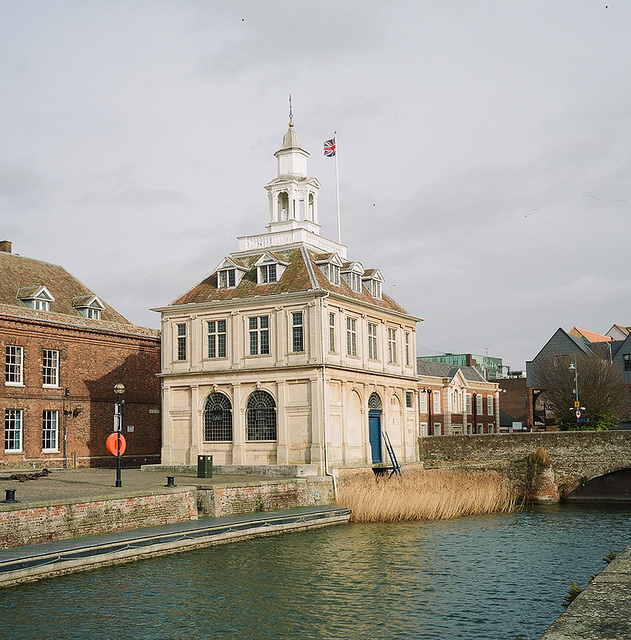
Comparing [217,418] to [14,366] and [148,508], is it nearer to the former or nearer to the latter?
[14,366]

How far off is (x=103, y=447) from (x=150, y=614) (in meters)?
30.1

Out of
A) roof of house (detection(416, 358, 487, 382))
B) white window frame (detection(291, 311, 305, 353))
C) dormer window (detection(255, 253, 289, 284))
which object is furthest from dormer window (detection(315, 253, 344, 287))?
roof of house (detection(416, 358, 487, 382))

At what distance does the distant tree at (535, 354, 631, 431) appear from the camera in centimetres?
6238

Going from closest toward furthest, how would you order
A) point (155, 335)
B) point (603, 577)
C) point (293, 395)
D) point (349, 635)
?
point (603, 577), point (349, 635), point (293, 395), point (155, 335)

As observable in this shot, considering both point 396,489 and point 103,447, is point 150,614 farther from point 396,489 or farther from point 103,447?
point 103,447

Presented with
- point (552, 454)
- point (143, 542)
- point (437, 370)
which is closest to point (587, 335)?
point (437, 370)

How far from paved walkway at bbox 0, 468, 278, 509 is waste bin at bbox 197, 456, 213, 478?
1.23ft

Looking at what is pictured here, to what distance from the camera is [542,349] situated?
3182 inches

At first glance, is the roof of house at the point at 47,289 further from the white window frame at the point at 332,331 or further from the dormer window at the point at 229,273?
the white window frame at the point at 332,331

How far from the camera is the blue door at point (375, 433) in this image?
43.1 meters

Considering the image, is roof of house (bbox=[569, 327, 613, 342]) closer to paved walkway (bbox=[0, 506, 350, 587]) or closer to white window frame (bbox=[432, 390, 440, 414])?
white window frame (bbox=[432, 390, 440, 414])

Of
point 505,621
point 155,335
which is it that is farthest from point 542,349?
point 505,621

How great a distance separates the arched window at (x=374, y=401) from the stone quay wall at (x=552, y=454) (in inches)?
227

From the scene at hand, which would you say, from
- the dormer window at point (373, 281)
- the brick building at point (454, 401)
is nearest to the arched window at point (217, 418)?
the dormer window at point (373, 281)
